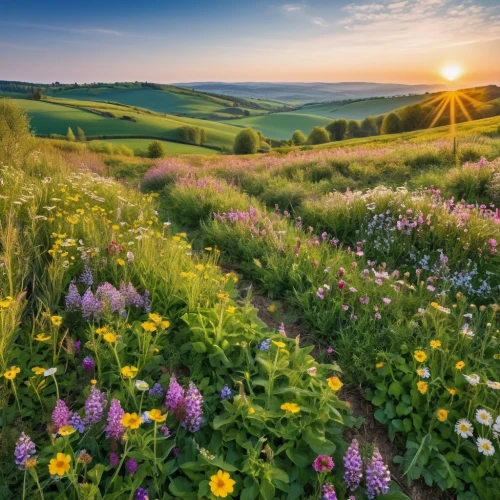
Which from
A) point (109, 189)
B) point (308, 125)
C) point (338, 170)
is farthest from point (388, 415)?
point (308, 125)

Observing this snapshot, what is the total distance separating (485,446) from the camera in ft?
8.11

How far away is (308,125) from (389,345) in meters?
106

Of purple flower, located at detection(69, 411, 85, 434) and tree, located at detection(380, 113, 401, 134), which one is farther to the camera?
tree, located at detection(380, 113, 401, 134)

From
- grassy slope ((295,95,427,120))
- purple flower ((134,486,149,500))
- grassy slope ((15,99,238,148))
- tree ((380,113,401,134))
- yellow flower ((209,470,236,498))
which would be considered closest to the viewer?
yellow flower ((209,470,236,498))

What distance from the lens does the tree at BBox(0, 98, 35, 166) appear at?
902cm

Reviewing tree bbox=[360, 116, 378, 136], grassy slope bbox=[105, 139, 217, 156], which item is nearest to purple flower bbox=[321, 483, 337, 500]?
grassy slope bbox=[105, 139, 217, 156]

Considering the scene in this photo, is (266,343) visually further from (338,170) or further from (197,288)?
(338,170)

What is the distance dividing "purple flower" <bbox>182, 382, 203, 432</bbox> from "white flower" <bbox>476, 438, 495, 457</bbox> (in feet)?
5.91

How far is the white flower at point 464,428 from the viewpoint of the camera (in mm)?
2553

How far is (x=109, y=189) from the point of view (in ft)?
25.1

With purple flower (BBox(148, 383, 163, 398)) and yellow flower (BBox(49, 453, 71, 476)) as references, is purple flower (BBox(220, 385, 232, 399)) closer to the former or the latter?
purple flower (BBox(148, 383, 163, 398))

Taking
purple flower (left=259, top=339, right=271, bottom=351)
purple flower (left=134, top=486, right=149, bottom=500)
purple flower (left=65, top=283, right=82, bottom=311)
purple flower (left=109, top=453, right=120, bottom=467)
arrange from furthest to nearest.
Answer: purple flower (left=65, top=283, right=82, bottom=311)
purple flower (left=259, top=339, right=271, bottom=351)
purple flower (left=109, top=453, right=120, bottom=467)
purple flower (left=134, top=486, right=149, bottom=500)

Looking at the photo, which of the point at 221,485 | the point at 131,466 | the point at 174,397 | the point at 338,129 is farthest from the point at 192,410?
the point at 338,129

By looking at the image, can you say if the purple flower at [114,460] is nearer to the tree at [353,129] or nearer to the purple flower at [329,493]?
the purple flower at [329,493]
